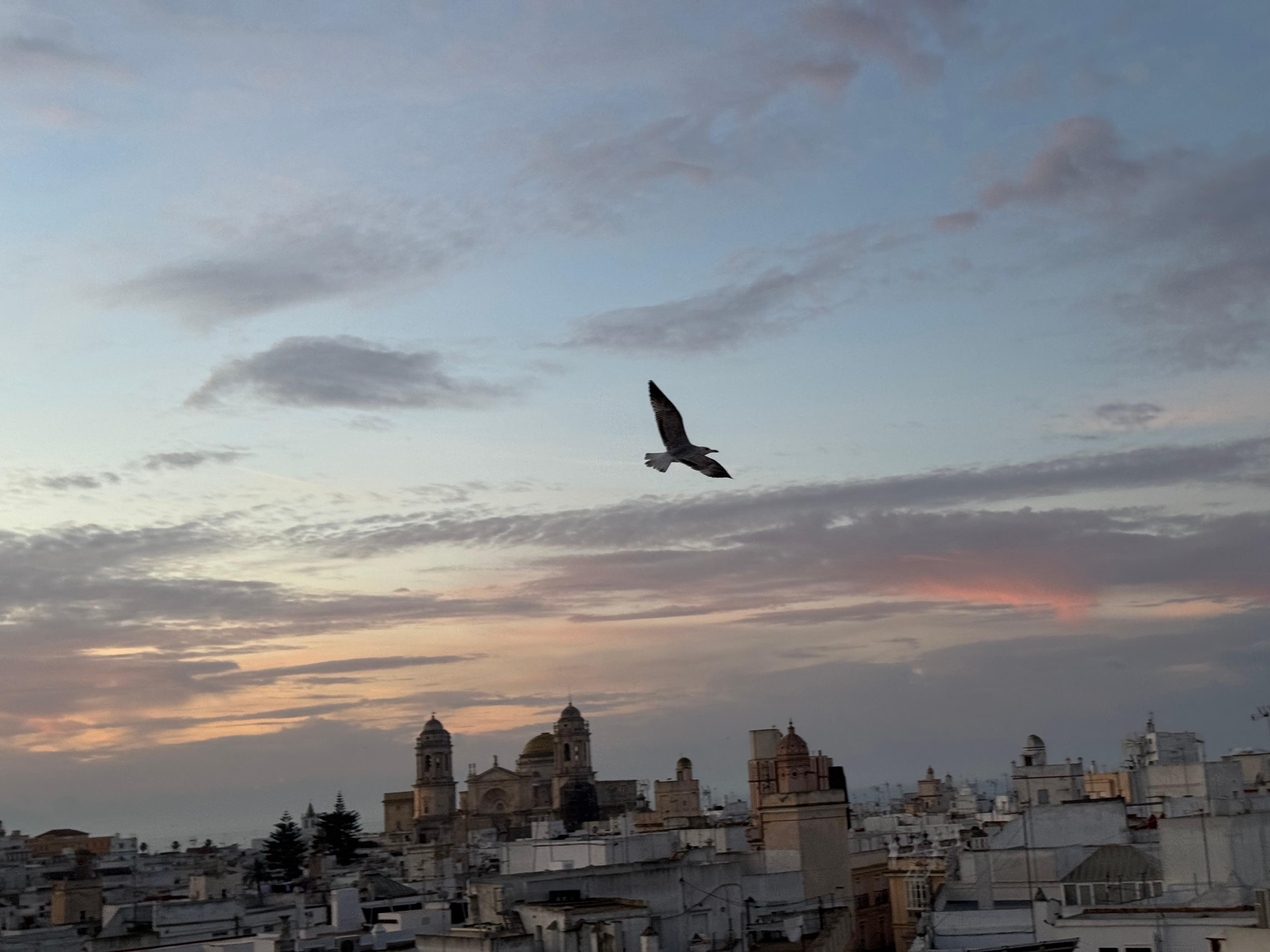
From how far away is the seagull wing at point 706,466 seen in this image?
2309cm

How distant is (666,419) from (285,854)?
9084 centimetres

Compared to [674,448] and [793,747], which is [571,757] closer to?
[793,747]

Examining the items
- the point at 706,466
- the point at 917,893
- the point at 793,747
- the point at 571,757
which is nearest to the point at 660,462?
the point at 706,466

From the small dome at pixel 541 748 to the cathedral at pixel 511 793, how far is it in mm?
90

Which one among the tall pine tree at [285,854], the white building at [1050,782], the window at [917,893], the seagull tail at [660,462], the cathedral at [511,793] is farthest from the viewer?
the cathedral at [511,793]

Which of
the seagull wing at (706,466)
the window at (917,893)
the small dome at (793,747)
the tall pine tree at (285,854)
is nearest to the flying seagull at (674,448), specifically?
the seagull wing at (706,466)

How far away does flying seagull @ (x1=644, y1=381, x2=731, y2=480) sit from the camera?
2319 cm

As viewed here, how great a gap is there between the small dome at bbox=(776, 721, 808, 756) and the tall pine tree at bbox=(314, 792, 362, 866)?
53384 millimetres

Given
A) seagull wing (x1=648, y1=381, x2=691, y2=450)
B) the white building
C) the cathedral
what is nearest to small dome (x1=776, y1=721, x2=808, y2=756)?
the white building

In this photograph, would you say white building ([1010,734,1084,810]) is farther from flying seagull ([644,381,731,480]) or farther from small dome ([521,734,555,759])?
small dome ([521,734,555,759])

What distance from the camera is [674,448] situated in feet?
78.4

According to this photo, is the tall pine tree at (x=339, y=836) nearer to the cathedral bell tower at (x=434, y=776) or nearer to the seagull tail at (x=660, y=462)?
the cathedral bell tower at (x=434, y=776)

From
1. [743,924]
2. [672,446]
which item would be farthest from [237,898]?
[672,446]

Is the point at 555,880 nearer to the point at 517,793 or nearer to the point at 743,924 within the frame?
the point at 743,924
